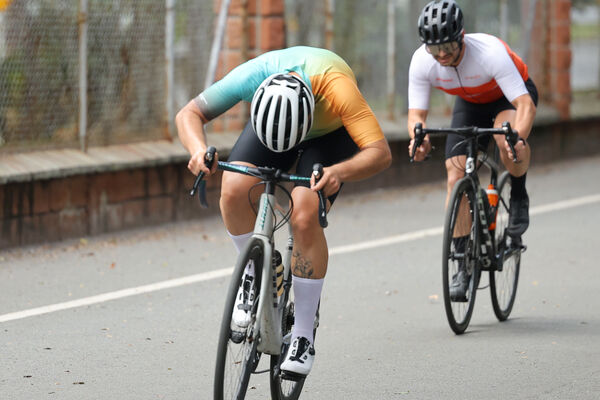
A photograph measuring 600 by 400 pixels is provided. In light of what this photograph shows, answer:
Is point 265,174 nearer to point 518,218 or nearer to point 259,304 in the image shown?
point 259,304

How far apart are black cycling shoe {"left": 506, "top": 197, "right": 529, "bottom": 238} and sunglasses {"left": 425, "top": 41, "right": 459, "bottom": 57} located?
1327 mm

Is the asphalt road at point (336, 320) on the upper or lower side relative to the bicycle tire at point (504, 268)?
Result: lower

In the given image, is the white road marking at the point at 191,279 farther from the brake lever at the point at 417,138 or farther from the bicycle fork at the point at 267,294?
the bicycle fork at the point at 267,294

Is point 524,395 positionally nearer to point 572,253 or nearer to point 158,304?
point 158,304

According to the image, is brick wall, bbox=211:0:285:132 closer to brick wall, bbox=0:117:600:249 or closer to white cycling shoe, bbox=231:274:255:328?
brick wall, bbox=0:117:600:249

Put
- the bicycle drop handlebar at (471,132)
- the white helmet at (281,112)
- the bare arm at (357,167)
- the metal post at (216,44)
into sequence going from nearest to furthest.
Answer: the white helmet at (281,112), the bare arm at (357,167), the bicycle drop handlebar at (471,132), the metal post at (216,44)

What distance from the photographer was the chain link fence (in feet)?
31.5

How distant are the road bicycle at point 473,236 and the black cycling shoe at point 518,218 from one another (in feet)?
0.30

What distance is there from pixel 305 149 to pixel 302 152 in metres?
0.02

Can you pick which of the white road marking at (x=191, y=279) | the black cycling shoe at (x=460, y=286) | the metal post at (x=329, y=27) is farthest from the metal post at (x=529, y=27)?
the black cycling shoe at (x=460, y=286)

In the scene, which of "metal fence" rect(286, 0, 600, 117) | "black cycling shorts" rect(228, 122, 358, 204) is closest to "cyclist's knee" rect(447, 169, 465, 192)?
"black cycling shorts" rect(228, 122, 358, 204)

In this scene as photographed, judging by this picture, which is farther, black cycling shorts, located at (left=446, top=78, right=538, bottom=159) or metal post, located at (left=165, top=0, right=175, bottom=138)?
metal post, located at (left=165, top=0, right=175, bottom=138)

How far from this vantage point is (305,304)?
5258 millimetres

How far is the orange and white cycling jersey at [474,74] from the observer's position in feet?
22.7
